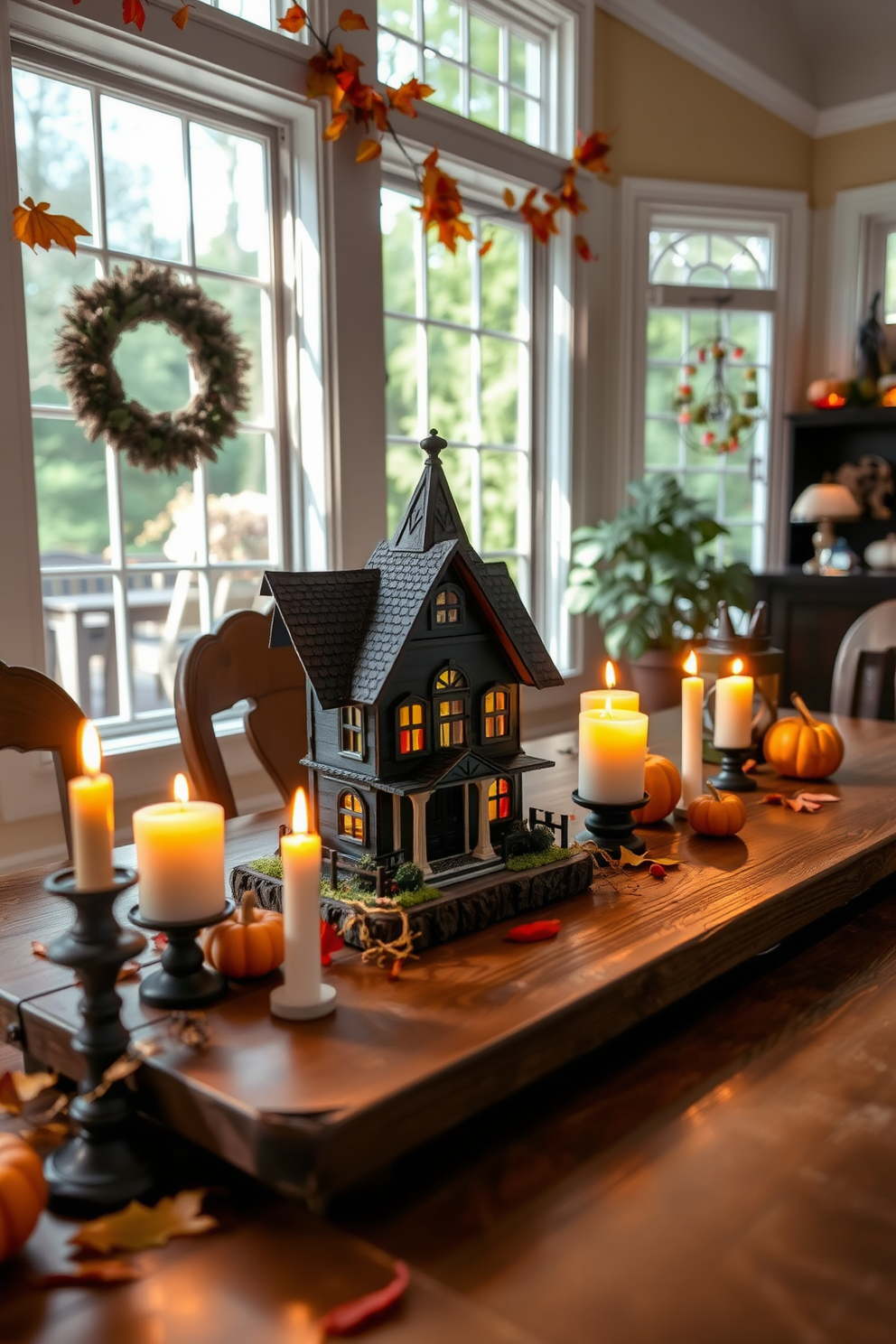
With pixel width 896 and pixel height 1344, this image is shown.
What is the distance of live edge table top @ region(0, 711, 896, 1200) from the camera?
0.73 m

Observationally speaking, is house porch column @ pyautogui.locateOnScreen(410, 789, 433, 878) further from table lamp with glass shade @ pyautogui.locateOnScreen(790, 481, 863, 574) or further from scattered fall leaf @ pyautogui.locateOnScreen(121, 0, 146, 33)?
table lamp with glass shade @ pyautogui.locateOnScreen(790, 481, 863, 574)

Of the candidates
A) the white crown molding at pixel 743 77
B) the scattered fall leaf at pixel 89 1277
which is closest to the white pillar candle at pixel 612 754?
the scattered fall leaf at pixel 89 1277

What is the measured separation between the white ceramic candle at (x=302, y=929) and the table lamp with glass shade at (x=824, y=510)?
3.91 metres

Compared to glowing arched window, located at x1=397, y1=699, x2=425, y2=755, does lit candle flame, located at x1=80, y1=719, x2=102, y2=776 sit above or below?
above

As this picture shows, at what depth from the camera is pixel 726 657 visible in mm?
1736

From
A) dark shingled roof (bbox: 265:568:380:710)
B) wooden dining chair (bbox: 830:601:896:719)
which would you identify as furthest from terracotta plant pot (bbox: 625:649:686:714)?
dark shingled roof (bbox: 265:568:380:710)

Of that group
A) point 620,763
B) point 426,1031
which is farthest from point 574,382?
point 426,1031

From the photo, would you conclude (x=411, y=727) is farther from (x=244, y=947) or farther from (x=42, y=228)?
(x=42, y=228)

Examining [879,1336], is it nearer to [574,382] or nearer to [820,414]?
[574,382]

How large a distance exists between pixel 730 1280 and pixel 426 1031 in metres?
0.29

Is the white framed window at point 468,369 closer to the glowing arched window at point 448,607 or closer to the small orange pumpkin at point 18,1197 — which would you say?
the glowing arched window at point 448,607

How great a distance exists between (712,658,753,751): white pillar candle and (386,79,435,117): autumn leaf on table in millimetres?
2037

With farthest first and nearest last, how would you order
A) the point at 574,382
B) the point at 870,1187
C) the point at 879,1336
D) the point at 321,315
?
the point at 574,382, the point at 321,315, the point at 870,1187, the point at 879,1336

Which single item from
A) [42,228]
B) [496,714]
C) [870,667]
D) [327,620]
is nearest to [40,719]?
[327,620]
